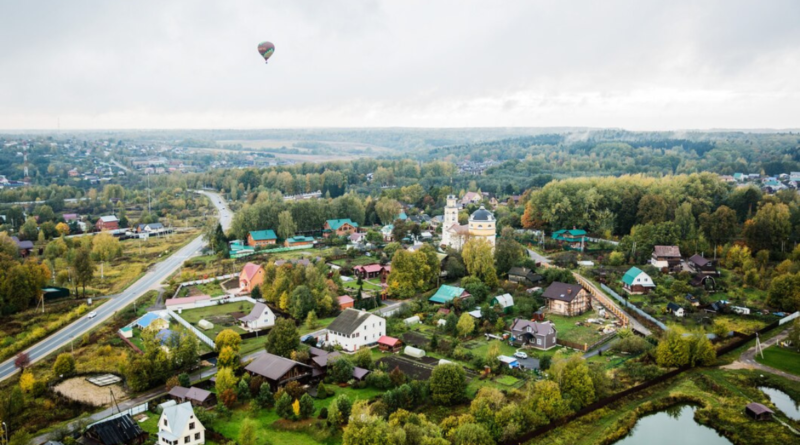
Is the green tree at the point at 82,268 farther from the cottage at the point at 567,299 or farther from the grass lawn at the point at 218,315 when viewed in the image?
the cottage at the point at 567,299

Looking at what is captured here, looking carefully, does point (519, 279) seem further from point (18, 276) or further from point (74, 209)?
point (74, 209)

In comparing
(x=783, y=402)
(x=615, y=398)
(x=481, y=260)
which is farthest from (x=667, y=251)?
(x=615, y=398)

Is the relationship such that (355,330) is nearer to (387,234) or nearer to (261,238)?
(261,238)

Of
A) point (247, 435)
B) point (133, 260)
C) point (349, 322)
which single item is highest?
point (247, 435)

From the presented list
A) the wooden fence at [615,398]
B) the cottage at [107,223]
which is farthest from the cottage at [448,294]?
the cottage at [107,223]

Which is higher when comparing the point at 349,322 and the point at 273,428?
the point at 349,322

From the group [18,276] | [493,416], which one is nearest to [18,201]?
[18,276]

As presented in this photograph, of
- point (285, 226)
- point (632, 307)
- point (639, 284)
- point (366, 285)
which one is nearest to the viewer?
point (632, 307)
